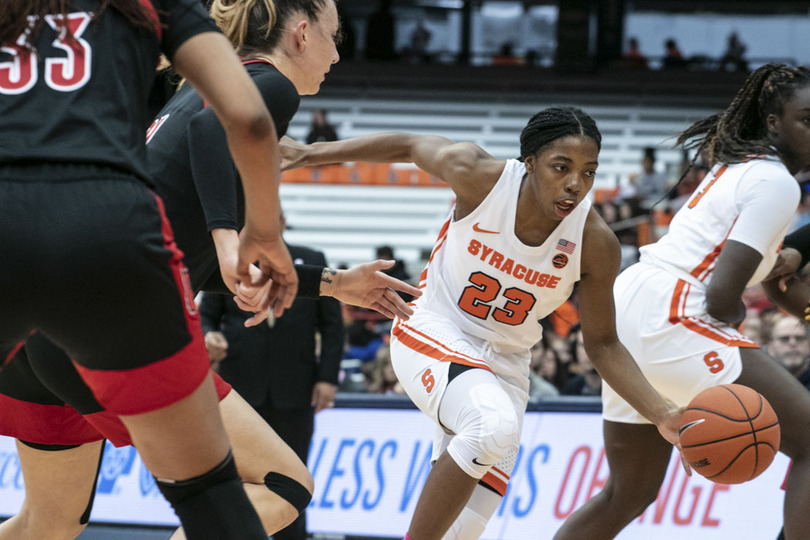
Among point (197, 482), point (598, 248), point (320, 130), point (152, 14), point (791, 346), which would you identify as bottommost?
point (320, 130)

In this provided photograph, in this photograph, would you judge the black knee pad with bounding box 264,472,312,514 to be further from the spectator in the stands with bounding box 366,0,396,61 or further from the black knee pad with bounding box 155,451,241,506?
the spectator in the stands with bounding box 366,0,396,61

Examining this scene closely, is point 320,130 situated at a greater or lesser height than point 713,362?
lesser

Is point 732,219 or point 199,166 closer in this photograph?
point 199,166

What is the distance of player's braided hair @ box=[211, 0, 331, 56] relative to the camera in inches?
124

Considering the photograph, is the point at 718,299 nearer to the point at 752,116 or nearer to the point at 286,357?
the point at 752,116

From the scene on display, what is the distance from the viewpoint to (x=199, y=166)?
2.59 meters

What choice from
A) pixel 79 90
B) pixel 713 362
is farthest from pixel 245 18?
pixel 713 362

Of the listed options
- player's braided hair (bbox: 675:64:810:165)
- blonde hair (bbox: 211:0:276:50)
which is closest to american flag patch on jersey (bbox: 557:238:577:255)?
player's braided hair (bbox: 675:64:810:165)

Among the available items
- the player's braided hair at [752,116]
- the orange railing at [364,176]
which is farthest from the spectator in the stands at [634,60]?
the player's braided hair at [752,116]

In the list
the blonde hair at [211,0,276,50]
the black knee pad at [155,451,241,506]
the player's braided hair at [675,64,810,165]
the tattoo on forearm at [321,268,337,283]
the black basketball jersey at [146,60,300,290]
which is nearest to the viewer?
the black knee pad at [155,451,241,506]

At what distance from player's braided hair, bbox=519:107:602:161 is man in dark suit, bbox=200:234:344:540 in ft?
8.99

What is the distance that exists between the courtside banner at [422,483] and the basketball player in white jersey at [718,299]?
2169 millimetres

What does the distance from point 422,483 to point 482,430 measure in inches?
126

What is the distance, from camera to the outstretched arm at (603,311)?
3861mm
